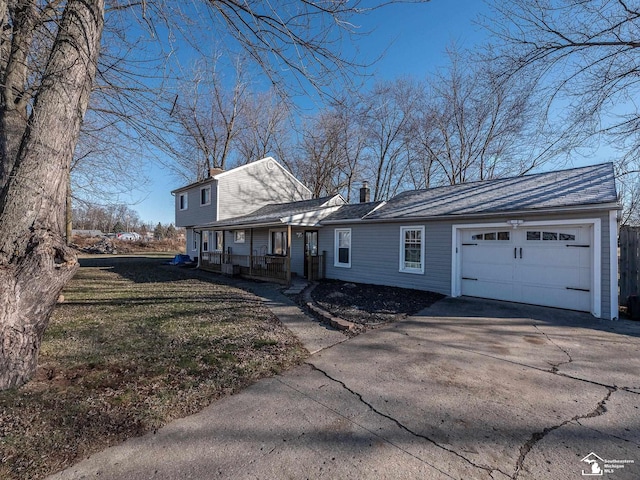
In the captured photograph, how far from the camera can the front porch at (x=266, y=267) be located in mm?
12133

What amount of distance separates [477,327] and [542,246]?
10.2 ft

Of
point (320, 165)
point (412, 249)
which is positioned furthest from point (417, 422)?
point (320, 165)

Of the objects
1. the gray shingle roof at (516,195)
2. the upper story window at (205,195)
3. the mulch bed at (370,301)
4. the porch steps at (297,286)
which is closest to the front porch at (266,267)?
the porch steps at (297,286)

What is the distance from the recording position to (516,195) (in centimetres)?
870

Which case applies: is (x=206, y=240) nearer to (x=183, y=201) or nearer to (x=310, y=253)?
(x=183, y=201)

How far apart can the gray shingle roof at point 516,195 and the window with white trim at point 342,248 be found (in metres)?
1.48

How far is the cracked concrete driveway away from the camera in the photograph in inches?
89.8

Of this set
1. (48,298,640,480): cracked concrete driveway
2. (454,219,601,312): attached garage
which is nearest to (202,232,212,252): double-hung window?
(454,219,601,312): attached garage

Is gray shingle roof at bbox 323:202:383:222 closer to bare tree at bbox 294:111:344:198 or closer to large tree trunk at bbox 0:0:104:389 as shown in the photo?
large tree trunk at bbox 0:0:104:389

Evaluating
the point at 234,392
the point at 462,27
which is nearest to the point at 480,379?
the point at 234,392

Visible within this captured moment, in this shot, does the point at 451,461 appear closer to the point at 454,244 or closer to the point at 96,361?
the point at 96,361

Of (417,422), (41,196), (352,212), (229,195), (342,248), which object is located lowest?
(417,422)

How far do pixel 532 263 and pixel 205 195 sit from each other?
17.0 meters

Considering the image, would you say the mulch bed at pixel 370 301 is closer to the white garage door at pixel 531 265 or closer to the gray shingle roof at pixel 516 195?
the white garage door at pixel 531 265
